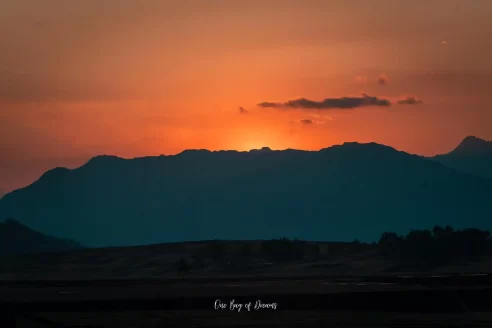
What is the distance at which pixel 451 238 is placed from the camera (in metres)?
120

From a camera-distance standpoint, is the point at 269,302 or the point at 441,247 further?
the point at 441,247

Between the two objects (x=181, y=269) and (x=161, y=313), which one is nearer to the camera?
(x=161, y=313)

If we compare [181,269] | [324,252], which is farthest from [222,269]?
[324,252]

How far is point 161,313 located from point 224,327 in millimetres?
7997

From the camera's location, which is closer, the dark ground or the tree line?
the dark ground

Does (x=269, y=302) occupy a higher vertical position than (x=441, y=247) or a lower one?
lower

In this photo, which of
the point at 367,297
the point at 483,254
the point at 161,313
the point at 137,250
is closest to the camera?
the point at 161,313

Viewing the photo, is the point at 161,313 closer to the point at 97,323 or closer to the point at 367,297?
the point at 97,323

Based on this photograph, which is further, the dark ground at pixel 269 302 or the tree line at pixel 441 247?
the tree line at pixel 441 247

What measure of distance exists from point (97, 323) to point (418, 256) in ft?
249

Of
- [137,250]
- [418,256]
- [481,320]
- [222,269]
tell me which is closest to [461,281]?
[481,320]

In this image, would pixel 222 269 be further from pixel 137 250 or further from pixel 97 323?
pixel 97 323

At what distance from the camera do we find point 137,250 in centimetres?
15150

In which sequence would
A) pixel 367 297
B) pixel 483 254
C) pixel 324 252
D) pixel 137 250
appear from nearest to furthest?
1. pixel 367 297
2. pixel 483 254
3. pixel 324 252
4. pixel 137 250
